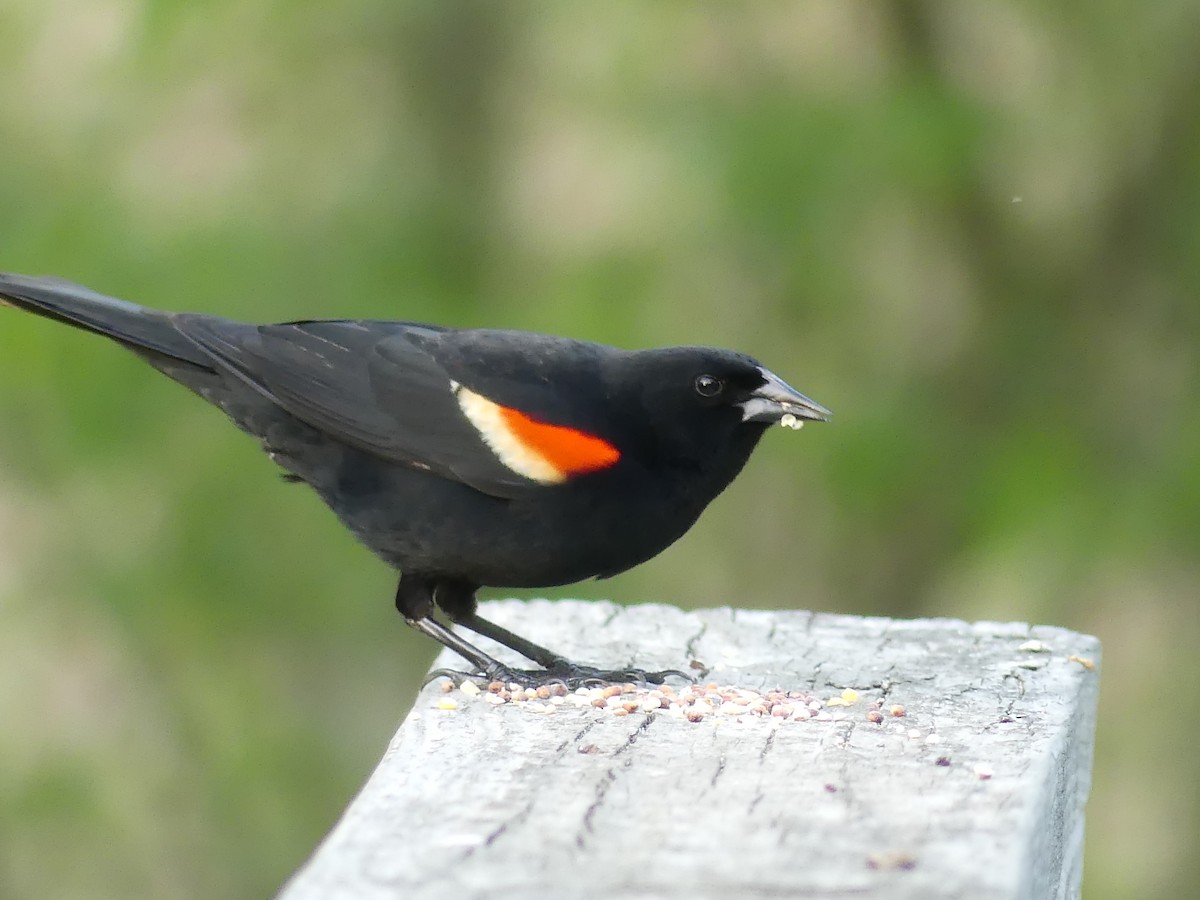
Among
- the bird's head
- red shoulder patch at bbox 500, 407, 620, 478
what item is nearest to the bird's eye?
the bird's head

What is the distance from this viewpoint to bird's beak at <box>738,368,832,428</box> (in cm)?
360

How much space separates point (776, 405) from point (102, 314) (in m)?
A: 1.56

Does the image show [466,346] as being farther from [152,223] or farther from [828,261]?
[152,223]

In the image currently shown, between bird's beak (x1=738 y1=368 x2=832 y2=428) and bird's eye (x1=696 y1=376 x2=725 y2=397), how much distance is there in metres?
0.06

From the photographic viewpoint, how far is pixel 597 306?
611 centimetres

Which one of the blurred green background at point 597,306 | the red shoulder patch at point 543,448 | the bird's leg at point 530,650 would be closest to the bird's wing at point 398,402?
the red shoulder patch at point 543,448

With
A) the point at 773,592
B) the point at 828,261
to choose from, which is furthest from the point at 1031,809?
the point at 773,592

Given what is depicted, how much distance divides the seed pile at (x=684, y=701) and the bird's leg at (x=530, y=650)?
0.28 feet

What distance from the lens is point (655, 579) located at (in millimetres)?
7551

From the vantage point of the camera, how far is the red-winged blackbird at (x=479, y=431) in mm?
3607

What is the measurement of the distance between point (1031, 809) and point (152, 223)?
5.18 meters

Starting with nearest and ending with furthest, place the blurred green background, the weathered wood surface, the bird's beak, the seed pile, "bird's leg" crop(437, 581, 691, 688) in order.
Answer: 1. the weathered wood surface
2. the seed pile
3. "bird's leg" crop(437, 581, 691, 688)
4. the bird's beak
5. the blurred green background

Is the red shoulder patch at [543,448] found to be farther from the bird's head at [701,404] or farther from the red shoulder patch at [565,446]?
the bird's head at [701,404]

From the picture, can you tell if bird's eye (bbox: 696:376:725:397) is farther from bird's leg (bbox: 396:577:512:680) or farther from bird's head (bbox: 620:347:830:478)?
bird's leg (bbox: 396:577:512:680)
